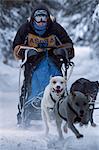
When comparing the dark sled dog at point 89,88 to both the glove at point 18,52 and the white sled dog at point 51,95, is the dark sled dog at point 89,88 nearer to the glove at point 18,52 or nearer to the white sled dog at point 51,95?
the white sled dog at point 51,95

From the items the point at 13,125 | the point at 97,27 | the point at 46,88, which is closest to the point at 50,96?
the point at 46,88

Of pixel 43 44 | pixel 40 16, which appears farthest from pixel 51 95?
pixel 40 16

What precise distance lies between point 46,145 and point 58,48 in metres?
0.51

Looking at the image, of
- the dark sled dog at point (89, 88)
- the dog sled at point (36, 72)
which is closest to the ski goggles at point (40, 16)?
the dog sled at point (36, 72)

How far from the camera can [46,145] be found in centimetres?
334

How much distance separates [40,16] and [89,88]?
442 mm

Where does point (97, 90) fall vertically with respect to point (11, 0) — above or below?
below

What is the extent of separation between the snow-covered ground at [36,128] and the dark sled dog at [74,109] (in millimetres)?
74

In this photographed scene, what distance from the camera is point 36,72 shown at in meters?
3.59

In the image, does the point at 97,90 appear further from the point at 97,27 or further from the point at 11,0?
the point at 11,0

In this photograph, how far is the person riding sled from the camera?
3533mm

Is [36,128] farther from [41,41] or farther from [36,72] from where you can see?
[41,41]

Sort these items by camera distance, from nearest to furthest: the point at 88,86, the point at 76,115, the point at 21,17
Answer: the point at 76,115, the point at 88,86, the point at 21,17

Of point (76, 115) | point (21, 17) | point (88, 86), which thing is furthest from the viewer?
point (21, 17)
